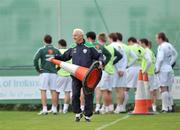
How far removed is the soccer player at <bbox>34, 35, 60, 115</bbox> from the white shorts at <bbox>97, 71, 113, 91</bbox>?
4.50ft

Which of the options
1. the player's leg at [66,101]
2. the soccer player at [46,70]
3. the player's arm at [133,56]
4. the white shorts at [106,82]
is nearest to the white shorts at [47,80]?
the soccer player at [46,70]

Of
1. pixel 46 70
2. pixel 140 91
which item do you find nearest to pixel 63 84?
pixel 46 70

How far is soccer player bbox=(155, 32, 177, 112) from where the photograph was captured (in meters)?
22.0

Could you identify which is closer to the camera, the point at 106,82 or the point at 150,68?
the point at 106,82

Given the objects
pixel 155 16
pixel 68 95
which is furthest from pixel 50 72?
pixel 155 16

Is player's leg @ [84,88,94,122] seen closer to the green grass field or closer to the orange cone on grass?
the green grass field

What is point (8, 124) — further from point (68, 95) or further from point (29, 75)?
point (29, 75)

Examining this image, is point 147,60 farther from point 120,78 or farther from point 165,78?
point 120,78

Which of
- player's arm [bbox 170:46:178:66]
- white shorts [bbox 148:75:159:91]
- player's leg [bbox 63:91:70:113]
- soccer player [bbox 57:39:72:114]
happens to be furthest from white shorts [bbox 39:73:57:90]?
player's arm [bbox 170:46:178:66]

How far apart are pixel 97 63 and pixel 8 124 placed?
2.46 metres

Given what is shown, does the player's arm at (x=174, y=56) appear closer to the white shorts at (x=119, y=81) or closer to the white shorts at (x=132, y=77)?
the white shorts at (x=132, y=77)

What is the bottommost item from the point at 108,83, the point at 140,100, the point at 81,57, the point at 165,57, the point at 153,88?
the point at 140,100

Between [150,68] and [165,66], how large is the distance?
499 millimetres

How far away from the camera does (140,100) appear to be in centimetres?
2053
